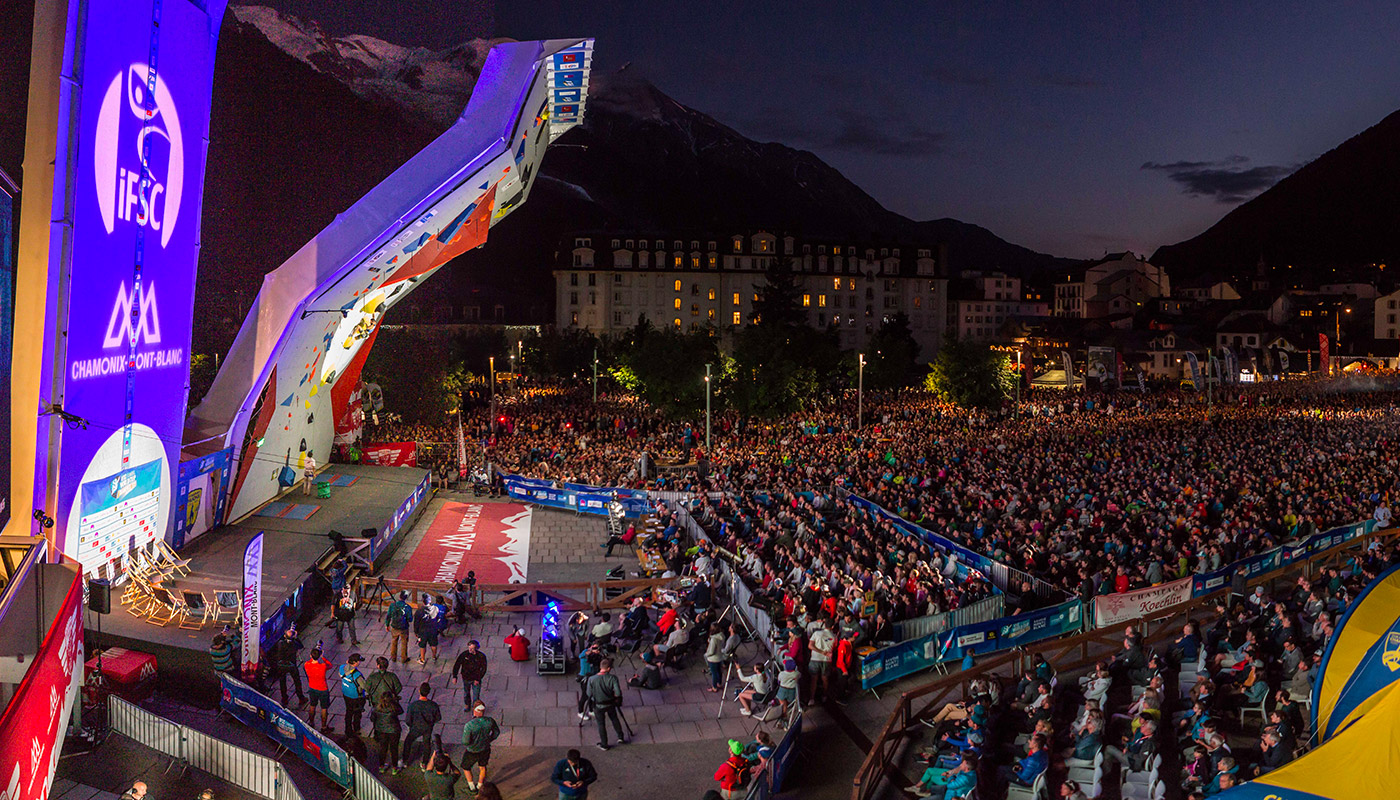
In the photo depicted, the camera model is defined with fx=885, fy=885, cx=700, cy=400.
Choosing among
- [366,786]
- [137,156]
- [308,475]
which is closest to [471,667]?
[366,786]

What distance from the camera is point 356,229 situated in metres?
21.7

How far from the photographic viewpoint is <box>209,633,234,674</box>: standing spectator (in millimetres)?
11672

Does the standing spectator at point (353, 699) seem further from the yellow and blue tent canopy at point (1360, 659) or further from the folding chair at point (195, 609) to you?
the yellow and blue tent canopy at point (1360, 659)

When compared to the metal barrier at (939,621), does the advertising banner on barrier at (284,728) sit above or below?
below

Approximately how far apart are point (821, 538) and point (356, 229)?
13.4 m

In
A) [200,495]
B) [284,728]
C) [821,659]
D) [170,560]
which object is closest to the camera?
[284,728]

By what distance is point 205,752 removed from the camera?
373 inches

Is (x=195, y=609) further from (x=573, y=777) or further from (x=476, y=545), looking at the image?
(x=573, y=777)

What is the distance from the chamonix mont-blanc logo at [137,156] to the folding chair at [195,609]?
6.11 m

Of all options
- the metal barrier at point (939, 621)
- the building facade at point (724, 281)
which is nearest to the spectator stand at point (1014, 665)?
the metal barrier at point (939, 621)

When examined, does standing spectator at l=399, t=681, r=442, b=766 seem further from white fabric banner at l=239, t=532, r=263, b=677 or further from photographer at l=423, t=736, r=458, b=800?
white fabric banner at l=239, t=532, r=263, b=677

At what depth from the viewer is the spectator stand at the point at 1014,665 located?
957cm

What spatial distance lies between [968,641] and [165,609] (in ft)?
41.3

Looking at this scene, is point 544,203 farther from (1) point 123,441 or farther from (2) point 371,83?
(1) point 123,441
